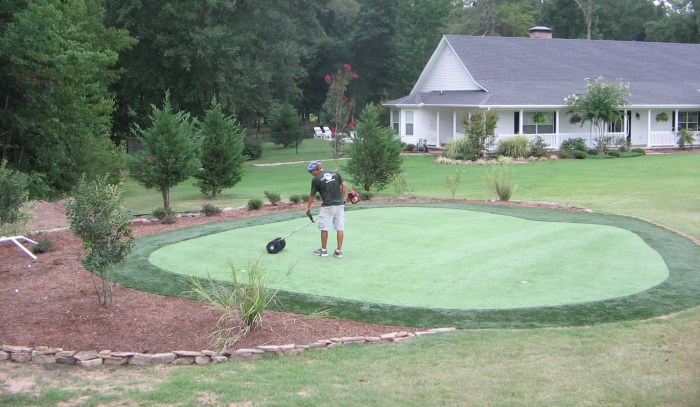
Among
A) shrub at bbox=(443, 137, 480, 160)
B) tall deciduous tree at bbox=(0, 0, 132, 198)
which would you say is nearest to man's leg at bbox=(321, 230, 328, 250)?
tall deciduous tree at bbox=(0, 0, 132, 198)

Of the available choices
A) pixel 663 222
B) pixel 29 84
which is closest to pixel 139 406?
pixel 663 222

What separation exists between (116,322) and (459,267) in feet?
16.3

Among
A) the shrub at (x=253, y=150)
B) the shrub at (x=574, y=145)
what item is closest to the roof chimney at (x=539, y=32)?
the shrub at (x=574, y=145)

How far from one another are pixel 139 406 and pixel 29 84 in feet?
51.1

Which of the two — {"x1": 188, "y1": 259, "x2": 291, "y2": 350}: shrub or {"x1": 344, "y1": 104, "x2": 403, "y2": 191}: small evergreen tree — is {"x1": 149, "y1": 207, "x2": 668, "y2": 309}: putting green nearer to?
{"x1": 188, "y1": 259, "x2": 291, "y2": 350}: shrub

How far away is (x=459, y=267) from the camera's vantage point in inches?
425

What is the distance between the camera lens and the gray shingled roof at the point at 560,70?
121 ft

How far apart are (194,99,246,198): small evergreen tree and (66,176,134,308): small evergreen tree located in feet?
43.4

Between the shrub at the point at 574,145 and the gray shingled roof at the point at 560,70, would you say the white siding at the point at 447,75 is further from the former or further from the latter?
the shrub at the point at 574,145

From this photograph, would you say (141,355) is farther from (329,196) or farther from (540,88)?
(540,88)

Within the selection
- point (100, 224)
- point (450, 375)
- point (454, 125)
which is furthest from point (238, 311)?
point (454, 125)

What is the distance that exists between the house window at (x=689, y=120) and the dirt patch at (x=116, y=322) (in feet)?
120

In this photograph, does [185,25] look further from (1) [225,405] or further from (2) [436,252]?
(1) [225,405]

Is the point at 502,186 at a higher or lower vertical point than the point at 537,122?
lower
